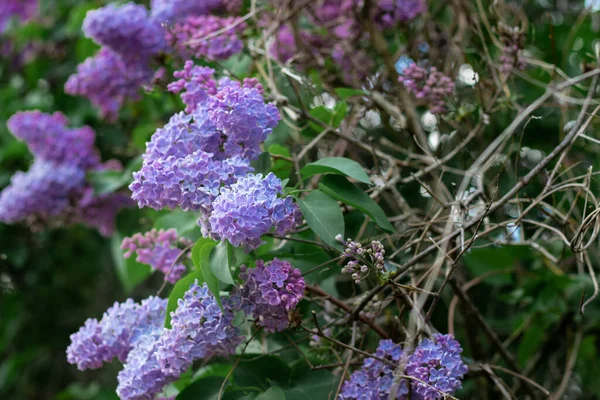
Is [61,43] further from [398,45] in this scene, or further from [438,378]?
[438,378]

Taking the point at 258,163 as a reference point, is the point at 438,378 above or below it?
below

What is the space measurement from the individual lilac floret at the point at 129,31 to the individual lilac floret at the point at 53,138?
444mm

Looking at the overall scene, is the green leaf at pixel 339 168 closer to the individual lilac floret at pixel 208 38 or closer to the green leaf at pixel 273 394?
the green leaf at pixel 273 394

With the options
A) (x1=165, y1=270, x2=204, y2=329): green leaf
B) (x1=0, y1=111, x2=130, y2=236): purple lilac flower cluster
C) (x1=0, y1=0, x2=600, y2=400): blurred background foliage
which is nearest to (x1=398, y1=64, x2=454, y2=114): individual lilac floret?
(x1=0, y1=0, x2=600, y2=400): blurred background foliage

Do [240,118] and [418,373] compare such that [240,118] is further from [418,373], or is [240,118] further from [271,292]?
[418,373]

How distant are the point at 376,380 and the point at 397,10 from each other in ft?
3.18

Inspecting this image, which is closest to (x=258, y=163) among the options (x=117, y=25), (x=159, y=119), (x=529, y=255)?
(x=117, y=25)

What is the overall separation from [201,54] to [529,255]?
0.82 m

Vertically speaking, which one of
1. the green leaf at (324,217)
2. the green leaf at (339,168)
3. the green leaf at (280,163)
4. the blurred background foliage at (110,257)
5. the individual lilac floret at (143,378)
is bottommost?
the blurred background foliage at (110,257)

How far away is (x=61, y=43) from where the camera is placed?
2.32 m

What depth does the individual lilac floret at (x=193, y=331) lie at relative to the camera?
33.4 inches

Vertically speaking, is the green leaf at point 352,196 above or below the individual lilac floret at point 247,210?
below

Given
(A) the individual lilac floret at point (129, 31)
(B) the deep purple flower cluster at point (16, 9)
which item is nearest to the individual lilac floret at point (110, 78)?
(A) the individual lilac floret at point (129, 31)

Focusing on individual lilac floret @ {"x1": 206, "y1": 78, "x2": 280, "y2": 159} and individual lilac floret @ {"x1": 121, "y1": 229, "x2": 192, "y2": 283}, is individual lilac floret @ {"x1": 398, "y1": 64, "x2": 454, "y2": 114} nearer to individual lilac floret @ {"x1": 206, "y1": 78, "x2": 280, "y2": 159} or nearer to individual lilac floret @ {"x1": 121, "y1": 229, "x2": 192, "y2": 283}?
individual lilac floret @ {"x1": 206, "y1": 78, "x2": 280, "y2": 159}
